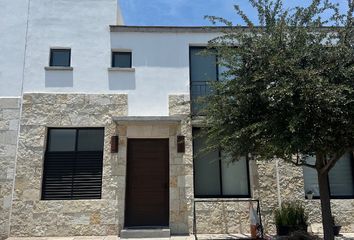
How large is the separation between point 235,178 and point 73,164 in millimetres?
4226

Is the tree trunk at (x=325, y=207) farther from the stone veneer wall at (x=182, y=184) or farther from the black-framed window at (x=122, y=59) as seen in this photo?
the black-framed window at (x=122, y=59)

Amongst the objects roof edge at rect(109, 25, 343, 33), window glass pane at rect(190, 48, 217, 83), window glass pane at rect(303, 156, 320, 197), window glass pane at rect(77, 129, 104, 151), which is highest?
roof edge at rect(109, 25, 343, 33)

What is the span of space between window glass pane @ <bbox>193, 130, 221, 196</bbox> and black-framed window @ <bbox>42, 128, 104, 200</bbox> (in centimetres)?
248

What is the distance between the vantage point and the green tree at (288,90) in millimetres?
5309

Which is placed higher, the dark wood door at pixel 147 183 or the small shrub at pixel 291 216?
the dark wood door at pixel 147 183

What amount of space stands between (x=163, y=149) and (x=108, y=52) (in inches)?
121

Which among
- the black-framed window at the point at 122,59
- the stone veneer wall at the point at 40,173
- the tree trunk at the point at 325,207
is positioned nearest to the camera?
the tree trunk at the point at 325,207

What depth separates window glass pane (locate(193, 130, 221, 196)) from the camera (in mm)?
8734

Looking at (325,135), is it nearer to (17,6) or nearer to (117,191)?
(117,191)

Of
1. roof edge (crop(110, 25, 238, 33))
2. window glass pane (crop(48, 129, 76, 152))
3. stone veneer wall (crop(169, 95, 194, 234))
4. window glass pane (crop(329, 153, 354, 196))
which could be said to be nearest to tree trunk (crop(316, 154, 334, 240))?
window glass pane (crop(329, 153, 354, 196))

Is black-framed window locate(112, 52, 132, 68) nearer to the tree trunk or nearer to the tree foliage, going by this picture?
the tree foliage

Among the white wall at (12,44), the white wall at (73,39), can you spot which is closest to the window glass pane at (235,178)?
the white wall at (73,39)

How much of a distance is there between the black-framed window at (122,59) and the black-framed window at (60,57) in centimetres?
123

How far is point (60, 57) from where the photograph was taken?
9305mm
